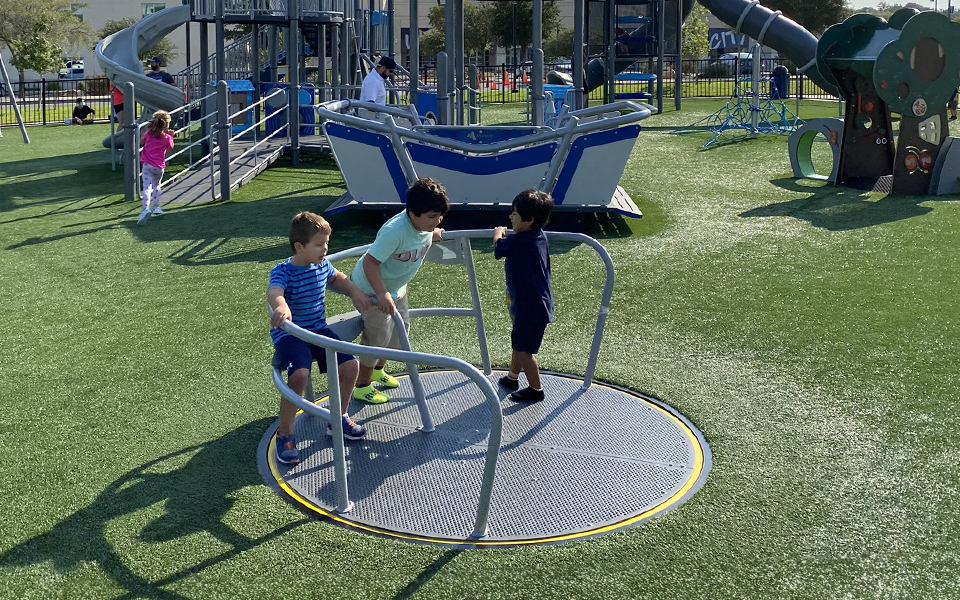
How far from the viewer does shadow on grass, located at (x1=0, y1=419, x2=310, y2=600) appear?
382cm

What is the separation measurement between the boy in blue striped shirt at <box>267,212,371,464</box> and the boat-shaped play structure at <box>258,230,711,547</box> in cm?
12

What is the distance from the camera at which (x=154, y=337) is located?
6898mm

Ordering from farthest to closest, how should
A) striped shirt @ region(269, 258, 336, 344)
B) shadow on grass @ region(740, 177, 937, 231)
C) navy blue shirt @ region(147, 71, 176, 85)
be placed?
navy blue shirt @ region(147, 71, 176, 85) → shadow on grass @ region(740, 177, 937, 231) → striped shirt @ region(269, 258, 336, 344)

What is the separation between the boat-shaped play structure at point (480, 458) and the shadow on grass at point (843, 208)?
594cm

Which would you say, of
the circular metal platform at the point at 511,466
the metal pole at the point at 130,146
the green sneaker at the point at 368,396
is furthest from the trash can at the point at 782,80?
the green sneaker at the point at 368,396

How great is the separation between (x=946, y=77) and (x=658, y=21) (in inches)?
530

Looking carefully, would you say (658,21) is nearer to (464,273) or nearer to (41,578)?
(464,273)

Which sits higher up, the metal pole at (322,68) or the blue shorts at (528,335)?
the metal pole at (322,68)

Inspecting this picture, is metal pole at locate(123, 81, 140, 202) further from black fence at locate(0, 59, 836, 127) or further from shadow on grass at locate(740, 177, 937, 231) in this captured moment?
black fence at locate(0, 59, 836, 127)

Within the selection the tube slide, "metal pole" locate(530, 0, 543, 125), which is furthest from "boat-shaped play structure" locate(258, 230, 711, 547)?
the tube slide

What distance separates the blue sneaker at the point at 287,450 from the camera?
187 inches

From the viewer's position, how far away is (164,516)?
4.22m

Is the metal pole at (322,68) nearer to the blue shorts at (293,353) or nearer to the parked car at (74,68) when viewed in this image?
the blue shorts at (293,353)

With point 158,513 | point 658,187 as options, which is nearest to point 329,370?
point 158,513
